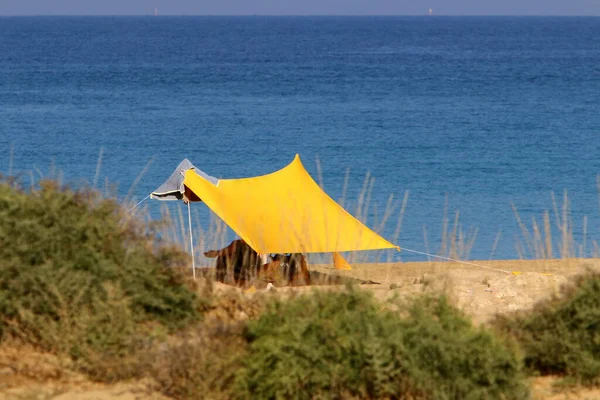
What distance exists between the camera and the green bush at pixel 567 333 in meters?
6.87

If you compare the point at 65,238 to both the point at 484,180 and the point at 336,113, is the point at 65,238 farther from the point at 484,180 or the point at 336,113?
the point at 336,113

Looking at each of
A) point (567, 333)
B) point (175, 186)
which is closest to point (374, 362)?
point (567, 333)

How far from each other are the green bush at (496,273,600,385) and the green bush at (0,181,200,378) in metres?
2.37

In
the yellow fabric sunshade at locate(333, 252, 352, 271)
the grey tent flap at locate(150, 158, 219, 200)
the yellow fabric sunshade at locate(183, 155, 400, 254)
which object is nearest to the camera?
the yellow fabric sunshade at locate(183, 155, 400, 254)

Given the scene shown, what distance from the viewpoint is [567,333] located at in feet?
22.9

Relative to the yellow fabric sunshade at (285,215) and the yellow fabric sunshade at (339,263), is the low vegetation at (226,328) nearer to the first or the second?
the yellow fabric sunshade at (285,215)

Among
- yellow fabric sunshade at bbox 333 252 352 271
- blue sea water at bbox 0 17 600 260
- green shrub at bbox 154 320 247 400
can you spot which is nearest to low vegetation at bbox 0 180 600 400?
green shrub at bbox 154 320 247 400

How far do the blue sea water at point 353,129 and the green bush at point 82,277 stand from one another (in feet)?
27.0

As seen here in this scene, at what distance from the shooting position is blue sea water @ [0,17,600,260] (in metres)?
25.2

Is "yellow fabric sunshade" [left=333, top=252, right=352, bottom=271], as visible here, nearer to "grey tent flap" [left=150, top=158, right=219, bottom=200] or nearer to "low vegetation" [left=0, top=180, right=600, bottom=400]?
"grey tent flap" [left=150, top=158, right=219, bottom=200]

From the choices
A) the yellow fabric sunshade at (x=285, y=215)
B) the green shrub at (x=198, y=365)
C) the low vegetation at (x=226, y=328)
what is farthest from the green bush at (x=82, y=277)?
the yellow fabric sunshade at (x=285, y=215)

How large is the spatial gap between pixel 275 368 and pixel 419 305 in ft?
3.56

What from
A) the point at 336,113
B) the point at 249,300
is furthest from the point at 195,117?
the point at 249,300

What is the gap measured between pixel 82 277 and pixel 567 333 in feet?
10.7
